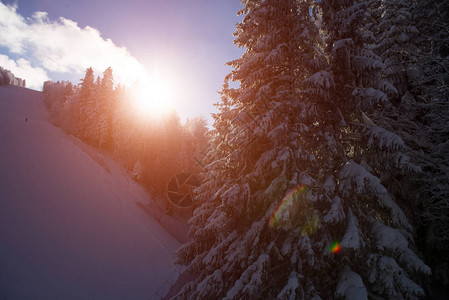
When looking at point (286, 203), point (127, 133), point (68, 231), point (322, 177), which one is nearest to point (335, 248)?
point (286, 203)

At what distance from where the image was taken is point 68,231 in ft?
62.0

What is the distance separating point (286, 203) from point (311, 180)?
1.05 m

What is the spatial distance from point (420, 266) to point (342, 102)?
5.23 m

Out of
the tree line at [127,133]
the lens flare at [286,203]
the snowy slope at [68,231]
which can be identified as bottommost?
the snowy slope at [68,231]

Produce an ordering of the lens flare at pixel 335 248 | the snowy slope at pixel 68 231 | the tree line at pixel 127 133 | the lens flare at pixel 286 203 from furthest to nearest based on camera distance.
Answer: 1. the tree line at pixel 127 133
2. the snowy slope at pixel 68 231
3. the lens flare at pixel 286 203
4. the lens flare at pixel 335 248

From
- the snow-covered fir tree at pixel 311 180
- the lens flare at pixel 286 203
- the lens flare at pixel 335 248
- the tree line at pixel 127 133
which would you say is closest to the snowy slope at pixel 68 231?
the tree line at pixel 127 133

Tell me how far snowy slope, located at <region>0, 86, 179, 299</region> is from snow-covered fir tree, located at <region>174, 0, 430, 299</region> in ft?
39.0

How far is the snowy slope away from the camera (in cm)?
1478

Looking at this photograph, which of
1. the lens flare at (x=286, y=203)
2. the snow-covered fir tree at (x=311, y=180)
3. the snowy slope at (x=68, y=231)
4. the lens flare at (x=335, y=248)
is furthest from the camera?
the snowy slope at (x=68, y=231)

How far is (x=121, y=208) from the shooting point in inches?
1003

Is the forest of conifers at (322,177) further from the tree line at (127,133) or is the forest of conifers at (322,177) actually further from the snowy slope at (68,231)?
the tree line at (127,133)

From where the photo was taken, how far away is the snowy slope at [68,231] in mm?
14781

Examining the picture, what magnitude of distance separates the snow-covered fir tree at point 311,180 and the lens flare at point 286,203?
0.11 feet

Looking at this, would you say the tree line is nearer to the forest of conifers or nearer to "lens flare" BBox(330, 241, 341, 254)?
the forest of conifers
